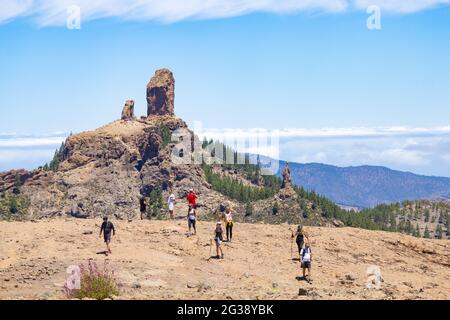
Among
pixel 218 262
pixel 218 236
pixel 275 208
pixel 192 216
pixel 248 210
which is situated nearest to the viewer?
pixel 218 262

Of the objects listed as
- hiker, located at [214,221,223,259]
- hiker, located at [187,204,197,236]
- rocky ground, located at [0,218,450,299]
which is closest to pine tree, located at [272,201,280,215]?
rocky ground, located at [0,218,450,299]

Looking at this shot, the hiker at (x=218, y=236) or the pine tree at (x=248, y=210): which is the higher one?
the hiker at (x=218, y=236)

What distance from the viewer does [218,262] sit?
29.9 metres

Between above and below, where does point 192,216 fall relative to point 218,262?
above

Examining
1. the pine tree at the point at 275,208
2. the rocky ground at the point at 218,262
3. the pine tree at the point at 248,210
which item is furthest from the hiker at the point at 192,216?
the pine tree at the point at 275,208

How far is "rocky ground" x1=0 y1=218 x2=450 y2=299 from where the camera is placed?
81.0 feet

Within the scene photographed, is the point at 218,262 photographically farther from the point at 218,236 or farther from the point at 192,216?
the point at 192,216

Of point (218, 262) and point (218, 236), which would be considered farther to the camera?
point (218, 236)

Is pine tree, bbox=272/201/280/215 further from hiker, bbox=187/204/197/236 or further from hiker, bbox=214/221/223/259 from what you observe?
hiker, bbox=214/221/223/259

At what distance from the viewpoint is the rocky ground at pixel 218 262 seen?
24.7 meters

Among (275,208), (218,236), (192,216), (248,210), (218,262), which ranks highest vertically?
(192,216)

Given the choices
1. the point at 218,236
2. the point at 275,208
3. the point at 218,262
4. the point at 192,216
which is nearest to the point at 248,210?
the point at 275,208

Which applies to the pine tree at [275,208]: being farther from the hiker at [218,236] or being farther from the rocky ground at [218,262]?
the hiker at [218,236]
